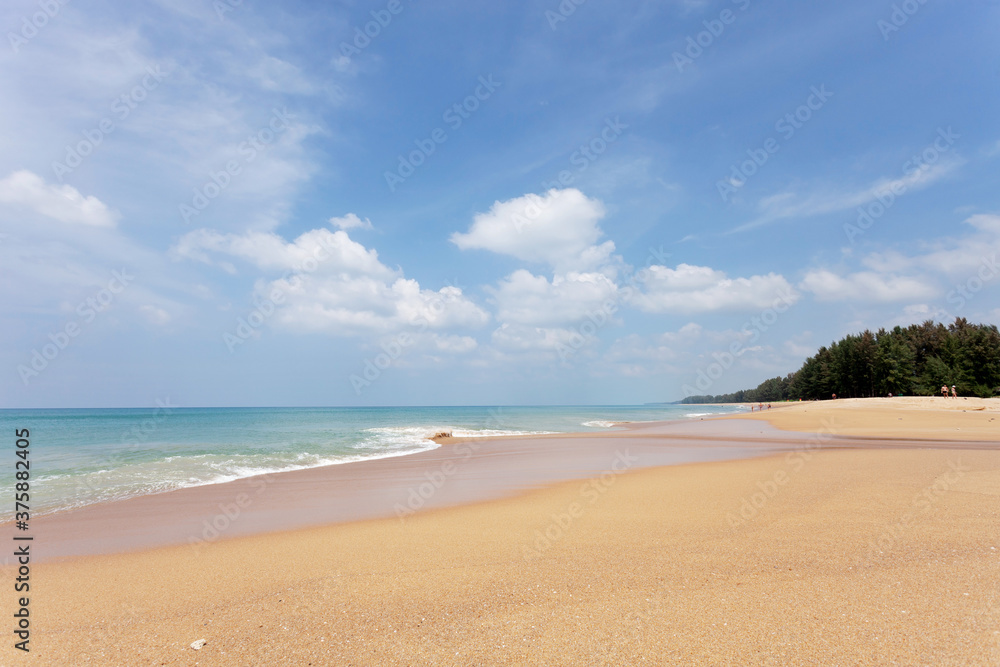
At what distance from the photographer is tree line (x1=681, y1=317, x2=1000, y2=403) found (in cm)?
6250

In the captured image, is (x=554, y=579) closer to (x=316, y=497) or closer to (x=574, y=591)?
(x=574, y=591)

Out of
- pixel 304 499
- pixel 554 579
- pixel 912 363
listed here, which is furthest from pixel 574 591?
pixel 912 363

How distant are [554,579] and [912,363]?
314ft

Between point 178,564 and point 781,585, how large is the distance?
7.68 meters

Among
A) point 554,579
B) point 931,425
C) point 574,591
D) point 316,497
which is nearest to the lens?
point 574,591

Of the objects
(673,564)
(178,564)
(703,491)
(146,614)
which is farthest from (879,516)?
(178,564)

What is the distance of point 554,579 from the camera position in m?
5.11

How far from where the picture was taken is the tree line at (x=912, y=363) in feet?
205

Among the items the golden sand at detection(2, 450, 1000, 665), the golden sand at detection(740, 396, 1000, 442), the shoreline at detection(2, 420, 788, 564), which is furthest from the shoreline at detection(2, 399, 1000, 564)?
the golden sand at detection(740, 396, 1000, 442)


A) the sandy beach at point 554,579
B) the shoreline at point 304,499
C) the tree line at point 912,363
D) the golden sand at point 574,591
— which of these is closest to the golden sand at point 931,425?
the shoreline at point 304,499

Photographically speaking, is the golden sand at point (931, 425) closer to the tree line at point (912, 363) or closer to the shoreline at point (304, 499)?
the shoreline at point (304, 499)

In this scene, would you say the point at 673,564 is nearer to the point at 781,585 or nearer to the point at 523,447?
the point at 781,585

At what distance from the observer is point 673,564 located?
5.41 metres

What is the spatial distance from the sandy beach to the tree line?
75.1m
